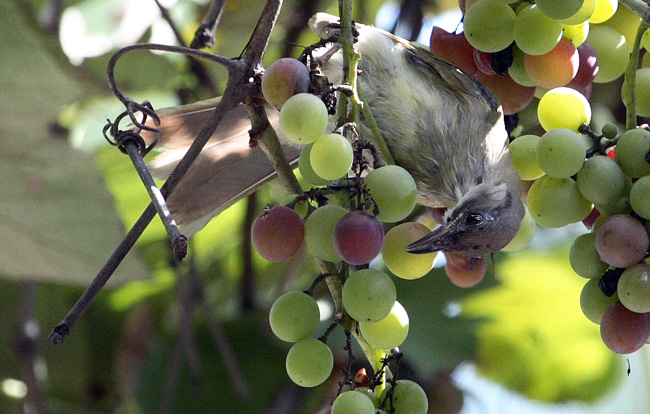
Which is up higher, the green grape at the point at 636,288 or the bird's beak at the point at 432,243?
the bird's beak at the point at 432,243

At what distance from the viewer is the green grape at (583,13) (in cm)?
127

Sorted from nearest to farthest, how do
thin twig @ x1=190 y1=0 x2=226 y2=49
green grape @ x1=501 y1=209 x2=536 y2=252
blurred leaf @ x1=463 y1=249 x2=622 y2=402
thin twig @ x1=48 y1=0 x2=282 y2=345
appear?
1. thin twig @ x1=48 y1=0 x2=282 y2=345
2. thin twig @ x1=190 y1=0 x2=226 y2=49
3. green grape @ x1=501 y1=209 x2=536 y2=252
4. blurred leaf @ x1=463 y1=249 x2=622 y2=402

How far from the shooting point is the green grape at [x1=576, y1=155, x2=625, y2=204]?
1.20 meters

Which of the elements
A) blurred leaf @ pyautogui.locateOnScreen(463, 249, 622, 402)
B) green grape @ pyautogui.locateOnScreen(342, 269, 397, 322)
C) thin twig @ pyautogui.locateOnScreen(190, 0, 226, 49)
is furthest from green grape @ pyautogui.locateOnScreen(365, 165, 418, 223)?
blurred leaf @ pyautogui.locateOnScreen(463, 249, 622, 402)

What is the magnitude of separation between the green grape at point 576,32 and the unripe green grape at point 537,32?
0.24 feet

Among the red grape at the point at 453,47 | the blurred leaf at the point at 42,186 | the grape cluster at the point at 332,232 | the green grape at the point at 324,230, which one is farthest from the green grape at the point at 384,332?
the blurred leaf at the point at 42,186

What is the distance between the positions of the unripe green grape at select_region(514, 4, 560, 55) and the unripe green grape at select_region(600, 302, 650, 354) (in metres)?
0.44

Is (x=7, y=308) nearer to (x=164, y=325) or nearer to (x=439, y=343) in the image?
(x=164, y=325)

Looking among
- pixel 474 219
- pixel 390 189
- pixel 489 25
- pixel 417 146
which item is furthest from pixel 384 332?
pixel 417 146

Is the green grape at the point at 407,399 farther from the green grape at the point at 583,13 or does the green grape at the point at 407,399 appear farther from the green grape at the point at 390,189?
the green grape at the point at 583,13

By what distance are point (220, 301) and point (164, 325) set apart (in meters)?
0.19

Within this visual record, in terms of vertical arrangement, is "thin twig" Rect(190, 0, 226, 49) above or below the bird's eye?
above

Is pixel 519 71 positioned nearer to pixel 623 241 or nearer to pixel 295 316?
pixel 623 241

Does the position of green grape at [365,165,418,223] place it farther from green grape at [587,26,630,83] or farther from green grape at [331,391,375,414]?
green grape at [587,26,630,83]
